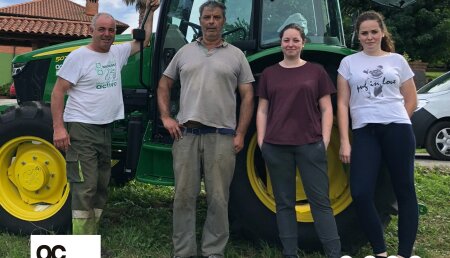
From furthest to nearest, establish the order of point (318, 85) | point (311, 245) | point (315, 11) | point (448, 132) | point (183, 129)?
point (448, 132) < point (315, 11) < point (311, 245) < point (183, 129) < point (318, 85)

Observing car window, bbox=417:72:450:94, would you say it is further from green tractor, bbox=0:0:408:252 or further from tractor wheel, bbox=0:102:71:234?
tractor wheel, bbox=0:102:71:234

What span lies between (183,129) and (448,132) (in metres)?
7.10

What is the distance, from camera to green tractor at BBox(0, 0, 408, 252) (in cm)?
362

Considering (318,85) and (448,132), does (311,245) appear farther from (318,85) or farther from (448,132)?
(448,132)

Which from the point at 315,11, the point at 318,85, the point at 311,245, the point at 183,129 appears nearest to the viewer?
the point at 318,85

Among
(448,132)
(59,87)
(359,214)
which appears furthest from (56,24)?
(359,214)

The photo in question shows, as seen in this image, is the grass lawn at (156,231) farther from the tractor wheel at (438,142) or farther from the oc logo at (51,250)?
the tractor wheel at (438,142)

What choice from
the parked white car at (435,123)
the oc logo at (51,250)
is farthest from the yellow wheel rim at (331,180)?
the parked white car at (435,123)

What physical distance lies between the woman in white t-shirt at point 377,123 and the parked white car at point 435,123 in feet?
20.5

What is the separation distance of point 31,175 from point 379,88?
9.00 ft

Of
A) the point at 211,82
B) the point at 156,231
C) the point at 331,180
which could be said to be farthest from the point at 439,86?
the point at 211,82

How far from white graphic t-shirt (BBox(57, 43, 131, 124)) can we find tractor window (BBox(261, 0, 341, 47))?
123 cm

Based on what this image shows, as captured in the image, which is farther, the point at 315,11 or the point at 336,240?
the point at 315,11

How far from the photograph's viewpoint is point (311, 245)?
359 cm
